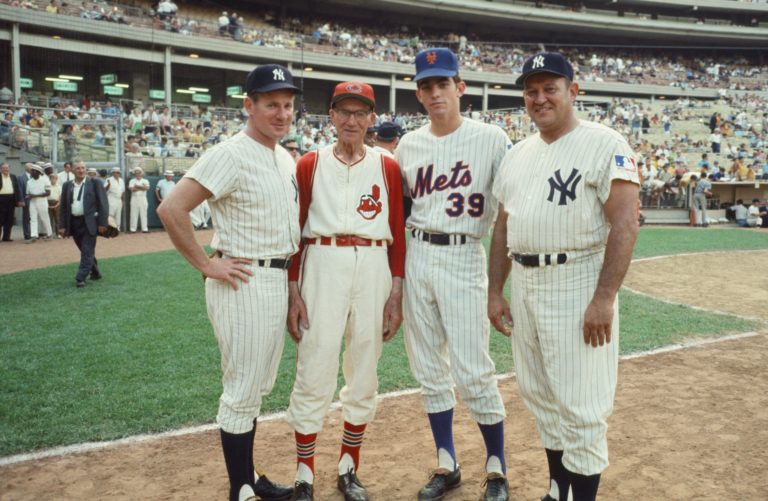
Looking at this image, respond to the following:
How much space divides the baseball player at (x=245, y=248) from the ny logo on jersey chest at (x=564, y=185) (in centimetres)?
133

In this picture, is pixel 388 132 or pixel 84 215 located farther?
pixel 84 215

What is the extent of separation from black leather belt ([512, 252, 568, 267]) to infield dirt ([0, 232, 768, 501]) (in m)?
1.31

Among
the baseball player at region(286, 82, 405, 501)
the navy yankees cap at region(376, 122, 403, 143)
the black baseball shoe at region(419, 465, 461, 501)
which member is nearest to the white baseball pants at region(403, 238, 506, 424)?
the baseball player at region(286, 82, 405, 501)

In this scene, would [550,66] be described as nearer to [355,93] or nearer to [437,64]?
[437,64]

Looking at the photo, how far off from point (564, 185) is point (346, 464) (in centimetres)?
191

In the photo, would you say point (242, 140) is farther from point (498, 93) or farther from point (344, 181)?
point (498, 93)

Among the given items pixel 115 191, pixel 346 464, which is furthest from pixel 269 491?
pixel 115 191

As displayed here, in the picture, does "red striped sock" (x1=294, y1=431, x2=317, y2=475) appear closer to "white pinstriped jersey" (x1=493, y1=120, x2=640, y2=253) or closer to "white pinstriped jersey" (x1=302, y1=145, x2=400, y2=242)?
"white pinstriped jersey" (x1=302, y1=145, x2=400, y2=242)

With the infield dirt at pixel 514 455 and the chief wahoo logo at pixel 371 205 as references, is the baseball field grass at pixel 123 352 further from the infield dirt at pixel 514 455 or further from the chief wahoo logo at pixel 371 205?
the chief wahoo logo at pixel 371 205

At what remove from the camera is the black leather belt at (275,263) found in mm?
3189

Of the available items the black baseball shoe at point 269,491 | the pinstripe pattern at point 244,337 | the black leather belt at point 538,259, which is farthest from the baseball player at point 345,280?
the black leather belt at point 538,259

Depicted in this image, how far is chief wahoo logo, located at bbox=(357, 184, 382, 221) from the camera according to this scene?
340cm

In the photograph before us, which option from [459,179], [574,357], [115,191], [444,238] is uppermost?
[459,179]

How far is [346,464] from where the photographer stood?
343 cm
